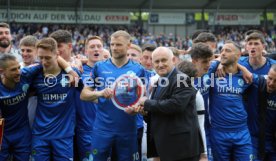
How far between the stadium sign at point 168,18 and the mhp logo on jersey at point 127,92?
3094 cm

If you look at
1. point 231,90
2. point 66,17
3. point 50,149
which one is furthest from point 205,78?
point 66,17

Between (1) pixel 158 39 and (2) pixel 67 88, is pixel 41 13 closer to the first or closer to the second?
(1) pixel 158 39

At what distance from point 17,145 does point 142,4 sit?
96.8ft

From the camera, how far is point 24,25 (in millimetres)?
31375

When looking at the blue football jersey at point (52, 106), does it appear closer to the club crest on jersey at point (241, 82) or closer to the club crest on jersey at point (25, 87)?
the club crest on jersey at point (25, 87)

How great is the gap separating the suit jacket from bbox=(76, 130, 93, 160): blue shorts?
71.5 inches

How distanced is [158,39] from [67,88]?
29.7 m

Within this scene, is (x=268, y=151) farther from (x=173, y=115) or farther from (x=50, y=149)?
(x=50, y=149)

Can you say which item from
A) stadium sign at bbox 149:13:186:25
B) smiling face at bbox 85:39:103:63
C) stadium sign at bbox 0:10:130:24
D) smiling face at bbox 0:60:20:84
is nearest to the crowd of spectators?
stadium sign at bbox 0:10:130:24

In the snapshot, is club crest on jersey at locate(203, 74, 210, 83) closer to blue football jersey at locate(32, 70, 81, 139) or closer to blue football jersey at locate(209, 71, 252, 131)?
blue football jersey at locate(209, 71, 252, 131)

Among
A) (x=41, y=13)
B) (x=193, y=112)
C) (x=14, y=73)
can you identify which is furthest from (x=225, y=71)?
Answer: (x=41, y=13)

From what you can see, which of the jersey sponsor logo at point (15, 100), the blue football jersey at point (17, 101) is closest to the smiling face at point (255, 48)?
the blue football jersey at point (17, 101)

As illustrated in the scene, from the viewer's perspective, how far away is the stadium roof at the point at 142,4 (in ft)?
99.8

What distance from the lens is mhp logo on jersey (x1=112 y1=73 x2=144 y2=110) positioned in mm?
4828
